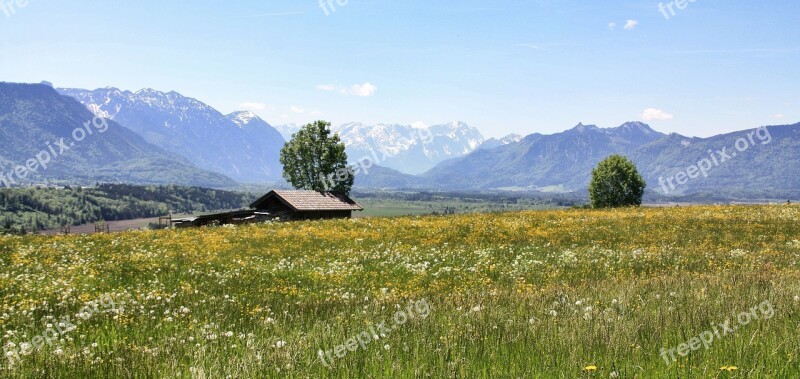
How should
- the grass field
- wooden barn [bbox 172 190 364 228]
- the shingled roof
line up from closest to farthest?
1. the grass field
2. wooden barn [bbox 172 190 364 228]
3. the shingled roof

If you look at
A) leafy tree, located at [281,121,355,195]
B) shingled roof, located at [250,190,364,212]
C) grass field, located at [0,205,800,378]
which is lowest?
grass field, located at [0,205,800,378]

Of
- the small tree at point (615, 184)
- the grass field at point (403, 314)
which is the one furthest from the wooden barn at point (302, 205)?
the small tree at point (615, 184)

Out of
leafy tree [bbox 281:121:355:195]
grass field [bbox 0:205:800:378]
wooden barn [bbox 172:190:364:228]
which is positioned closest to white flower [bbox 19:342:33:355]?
grass field [bbox 0:205:800:378]

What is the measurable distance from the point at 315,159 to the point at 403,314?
92749mm

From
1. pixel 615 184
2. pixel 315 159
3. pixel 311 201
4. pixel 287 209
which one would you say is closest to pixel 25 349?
pixel 287 209

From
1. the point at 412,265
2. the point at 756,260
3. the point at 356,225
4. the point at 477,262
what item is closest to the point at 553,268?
the point at 477,262

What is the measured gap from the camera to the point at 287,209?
5906 cm

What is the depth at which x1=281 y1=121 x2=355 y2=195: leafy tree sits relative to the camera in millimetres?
98562

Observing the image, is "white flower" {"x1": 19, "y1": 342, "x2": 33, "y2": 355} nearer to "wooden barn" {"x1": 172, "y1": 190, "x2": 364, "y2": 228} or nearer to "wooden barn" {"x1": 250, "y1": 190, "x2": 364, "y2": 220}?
"wooden barn" {"x1": 172, "y1": 190, "x2": 364, "y2": 228}

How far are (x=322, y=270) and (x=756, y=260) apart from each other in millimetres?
14301

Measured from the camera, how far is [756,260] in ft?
56.4

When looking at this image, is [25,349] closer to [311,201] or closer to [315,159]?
[311,201]

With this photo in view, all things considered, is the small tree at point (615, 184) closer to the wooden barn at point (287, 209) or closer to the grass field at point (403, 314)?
the wooden barn at point (287, 209)

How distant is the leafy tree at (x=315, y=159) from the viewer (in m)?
98.6
